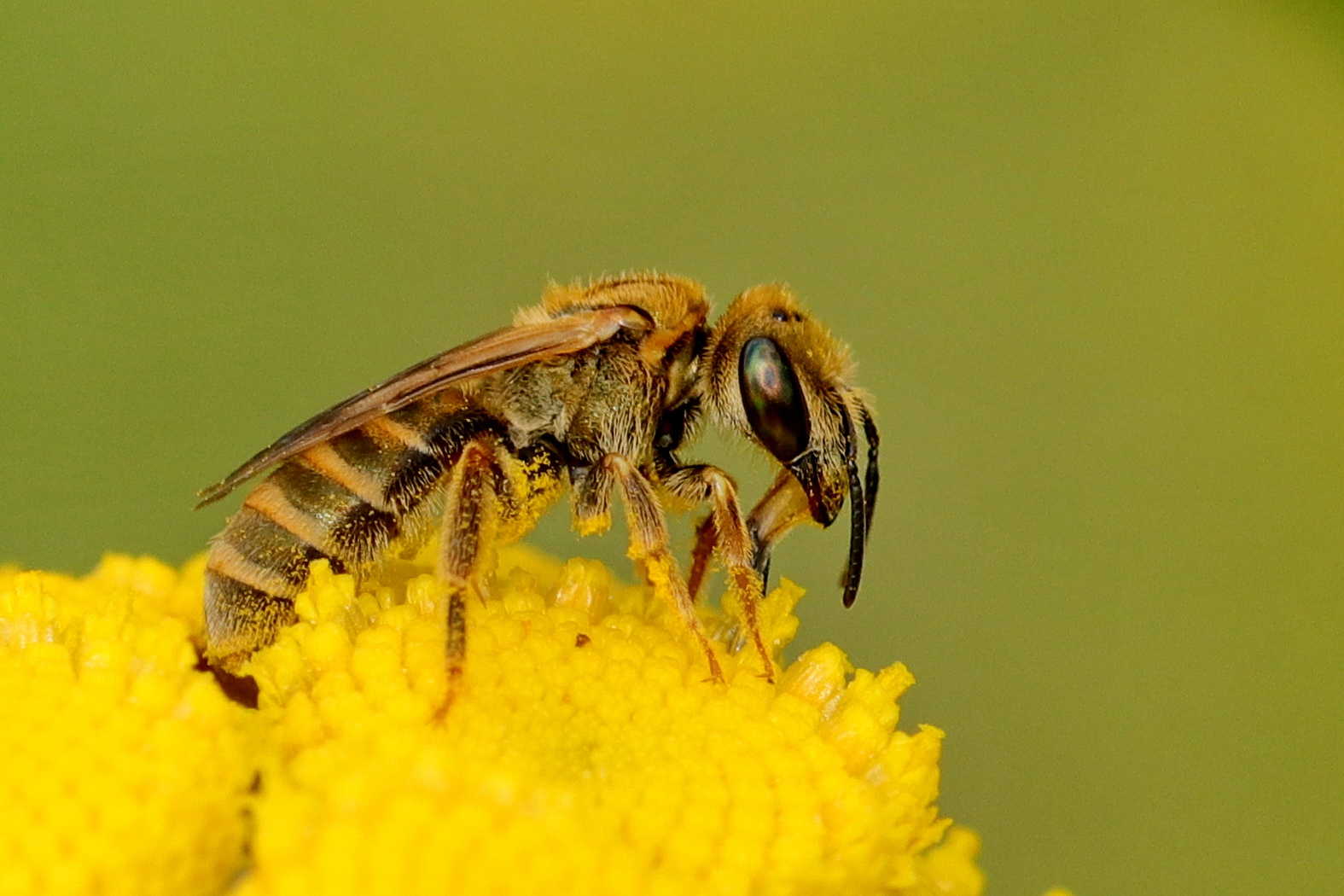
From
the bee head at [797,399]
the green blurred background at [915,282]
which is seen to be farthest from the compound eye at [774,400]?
the green blurred background at [915,282]

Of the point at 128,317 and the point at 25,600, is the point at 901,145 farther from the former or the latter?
the point at 25,600

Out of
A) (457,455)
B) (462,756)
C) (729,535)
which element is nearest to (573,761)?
(462,756)

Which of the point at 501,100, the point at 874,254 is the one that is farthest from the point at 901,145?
the point at 501,100

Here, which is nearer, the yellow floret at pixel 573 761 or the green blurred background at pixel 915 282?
the yellow floret at pixel 573 761

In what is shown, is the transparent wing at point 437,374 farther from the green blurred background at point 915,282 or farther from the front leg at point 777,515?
the green blurred background at point 915,282

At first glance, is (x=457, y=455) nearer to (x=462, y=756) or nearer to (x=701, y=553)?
(x=701, y=553)
